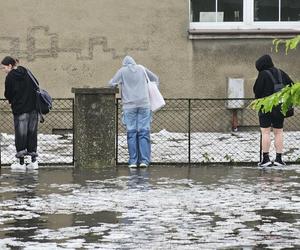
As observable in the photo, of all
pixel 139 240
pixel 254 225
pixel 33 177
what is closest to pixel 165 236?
pixel 139 240

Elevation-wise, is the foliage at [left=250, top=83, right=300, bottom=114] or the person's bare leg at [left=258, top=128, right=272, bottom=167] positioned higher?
the foliage at [left=250, top=83, right=300, bottom=114]

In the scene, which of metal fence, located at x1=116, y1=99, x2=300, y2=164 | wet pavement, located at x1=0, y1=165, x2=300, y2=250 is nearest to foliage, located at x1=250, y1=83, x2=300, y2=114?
Answer: wet pavement, located at x1=0, y1=165, x2=300, y2=250

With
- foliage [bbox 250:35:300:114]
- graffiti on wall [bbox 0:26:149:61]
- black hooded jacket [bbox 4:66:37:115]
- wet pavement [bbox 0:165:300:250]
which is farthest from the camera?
graffiti on wall [bbox 0:26:149:61]

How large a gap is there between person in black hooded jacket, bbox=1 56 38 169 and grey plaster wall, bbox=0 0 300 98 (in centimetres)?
520

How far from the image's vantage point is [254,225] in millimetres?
9945

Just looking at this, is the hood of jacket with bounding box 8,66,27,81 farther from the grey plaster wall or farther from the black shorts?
the grey plaster wall

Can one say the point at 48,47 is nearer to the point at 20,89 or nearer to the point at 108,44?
the point at 108,44

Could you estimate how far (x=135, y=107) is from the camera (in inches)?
587

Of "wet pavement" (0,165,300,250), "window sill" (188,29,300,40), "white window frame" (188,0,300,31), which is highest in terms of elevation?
"white window frame" (188,0,300,31)

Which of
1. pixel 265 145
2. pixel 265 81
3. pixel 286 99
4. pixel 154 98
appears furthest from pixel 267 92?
pixel 286 99

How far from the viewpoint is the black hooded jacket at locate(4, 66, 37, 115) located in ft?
48.1

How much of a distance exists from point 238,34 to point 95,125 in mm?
5998

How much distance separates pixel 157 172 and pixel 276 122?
1929 millimetres

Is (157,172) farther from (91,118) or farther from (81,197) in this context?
(81,197)
